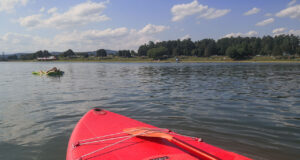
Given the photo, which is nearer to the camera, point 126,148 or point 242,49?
point 126,148

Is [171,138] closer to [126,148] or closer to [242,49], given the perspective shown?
[126,148]

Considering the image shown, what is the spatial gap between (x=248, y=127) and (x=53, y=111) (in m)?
8.99

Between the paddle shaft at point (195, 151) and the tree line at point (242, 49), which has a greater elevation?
the tree line at point (242, 49)

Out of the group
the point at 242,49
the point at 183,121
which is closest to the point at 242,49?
the point at 242,49

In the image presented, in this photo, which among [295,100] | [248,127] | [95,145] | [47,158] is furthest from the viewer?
[295,100]

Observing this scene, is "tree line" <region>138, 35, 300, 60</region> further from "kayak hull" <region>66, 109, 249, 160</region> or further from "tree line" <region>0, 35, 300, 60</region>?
"kayak hull" <region>66, 109, 249, 160</region>

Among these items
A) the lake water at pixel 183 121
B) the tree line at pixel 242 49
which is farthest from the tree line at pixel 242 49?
the lake water at pixel 183 121

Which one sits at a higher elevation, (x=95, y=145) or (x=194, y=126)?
(x=95, y=145)

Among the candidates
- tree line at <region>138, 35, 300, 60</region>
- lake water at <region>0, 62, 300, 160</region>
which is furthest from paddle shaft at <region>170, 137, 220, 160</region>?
tree line at <region>138, 35, 300, 60</region>

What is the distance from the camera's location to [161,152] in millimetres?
3984

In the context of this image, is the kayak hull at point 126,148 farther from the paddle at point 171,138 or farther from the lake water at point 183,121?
the lake water at point 183,121

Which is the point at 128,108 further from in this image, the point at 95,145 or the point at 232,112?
the point at 95,145

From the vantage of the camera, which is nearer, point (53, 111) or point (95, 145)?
point (95, 145)

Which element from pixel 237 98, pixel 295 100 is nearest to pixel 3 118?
pixel 237 98
